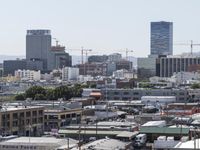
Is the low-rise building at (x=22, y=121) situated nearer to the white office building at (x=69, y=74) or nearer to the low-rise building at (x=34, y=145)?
the low-rise building at (x=34, y=145)

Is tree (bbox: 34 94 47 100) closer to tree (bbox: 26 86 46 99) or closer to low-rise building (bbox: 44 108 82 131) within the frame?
tree (bbox: 26 86 46 99)

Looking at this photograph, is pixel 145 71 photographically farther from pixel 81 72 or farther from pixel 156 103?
pixel 156 103

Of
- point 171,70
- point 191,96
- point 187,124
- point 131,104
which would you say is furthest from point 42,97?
point 171,70

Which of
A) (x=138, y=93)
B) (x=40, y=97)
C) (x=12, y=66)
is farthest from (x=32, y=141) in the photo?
(x=12, y=66)

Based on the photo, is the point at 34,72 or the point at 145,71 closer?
the point at 34,72

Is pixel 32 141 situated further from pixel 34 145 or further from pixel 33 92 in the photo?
pixel 33 92

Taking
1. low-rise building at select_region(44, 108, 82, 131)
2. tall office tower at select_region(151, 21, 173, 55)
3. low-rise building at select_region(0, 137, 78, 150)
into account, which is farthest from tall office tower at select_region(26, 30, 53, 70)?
low-rise building at select_region(0, 137, 78, 150)
